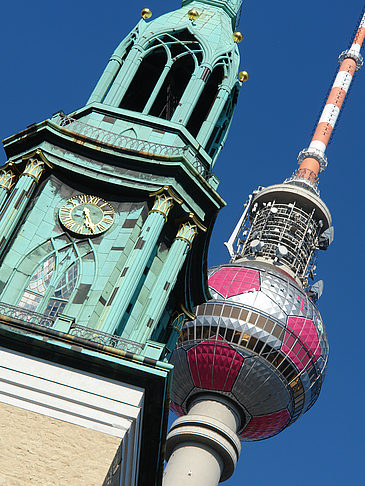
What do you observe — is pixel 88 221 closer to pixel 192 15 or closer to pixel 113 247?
pixel 113 247

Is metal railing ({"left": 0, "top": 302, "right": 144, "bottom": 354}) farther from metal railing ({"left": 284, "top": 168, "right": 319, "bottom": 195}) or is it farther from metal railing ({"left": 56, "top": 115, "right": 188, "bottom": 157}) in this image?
metal railing ({"left": 284, "top": 168, "right": 319, "bottom": 195})

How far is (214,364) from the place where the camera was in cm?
7994

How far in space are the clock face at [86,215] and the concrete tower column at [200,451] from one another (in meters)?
44.0

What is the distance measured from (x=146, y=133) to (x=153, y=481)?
12584 mm

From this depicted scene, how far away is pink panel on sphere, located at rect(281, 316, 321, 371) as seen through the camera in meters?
79.9

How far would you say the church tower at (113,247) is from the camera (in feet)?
83.0

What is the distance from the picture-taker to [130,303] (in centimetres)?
3012

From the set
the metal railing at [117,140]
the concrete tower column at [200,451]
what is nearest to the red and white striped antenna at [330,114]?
the concrete tower column at [200,451]

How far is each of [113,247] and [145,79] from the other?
10904mm

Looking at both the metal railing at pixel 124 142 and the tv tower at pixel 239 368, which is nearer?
the metal railing at pixel 124 142

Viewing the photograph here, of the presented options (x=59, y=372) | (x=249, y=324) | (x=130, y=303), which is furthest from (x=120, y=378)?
(x=249, y=324)

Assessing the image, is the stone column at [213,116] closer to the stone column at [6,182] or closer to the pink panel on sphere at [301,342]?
the stone column at [6,182]

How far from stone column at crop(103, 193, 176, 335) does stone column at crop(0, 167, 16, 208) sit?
15.5 ft

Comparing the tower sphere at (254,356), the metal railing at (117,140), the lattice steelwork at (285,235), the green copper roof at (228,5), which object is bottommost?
the metal railing at (117,140)
